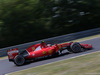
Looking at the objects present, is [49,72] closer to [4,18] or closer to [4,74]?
[4,74]

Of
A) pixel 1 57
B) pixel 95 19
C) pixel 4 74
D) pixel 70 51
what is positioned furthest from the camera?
pixel 95 19

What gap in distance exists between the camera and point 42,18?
17984 mm

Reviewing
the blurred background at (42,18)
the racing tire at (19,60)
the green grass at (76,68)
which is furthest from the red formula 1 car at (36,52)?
the blurred background at (42,18)

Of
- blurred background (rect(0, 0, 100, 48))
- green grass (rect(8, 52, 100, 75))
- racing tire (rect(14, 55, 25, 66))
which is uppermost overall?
blurred background (rect(0, 0, 100, 48))

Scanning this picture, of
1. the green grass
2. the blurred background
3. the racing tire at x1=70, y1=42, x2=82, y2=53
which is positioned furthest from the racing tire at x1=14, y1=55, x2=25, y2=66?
the blurred background

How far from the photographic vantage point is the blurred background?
16345 mm

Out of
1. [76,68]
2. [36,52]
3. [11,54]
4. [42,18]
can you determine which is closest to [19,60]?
[11,54]

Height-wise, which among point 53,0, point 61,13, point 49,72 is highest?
point 53,0

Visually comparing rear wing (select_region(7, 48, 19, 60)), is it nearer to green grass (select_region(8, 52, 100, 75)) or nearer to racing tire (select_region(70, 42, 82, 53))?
green grass (select_region(8, 52, 100, 75))

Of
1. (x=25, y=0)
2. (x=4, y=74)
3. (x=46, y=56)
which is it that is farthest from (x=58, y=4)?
(x=4, y=74)

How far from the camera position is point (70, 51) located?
1009cm

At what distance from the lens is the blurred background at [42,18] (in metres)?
16.3

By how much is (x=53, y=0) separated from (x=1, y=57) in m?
8.34

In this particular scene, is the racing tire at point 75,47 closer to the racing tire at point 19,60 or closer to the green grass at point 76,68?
the green grass at point 76,68
